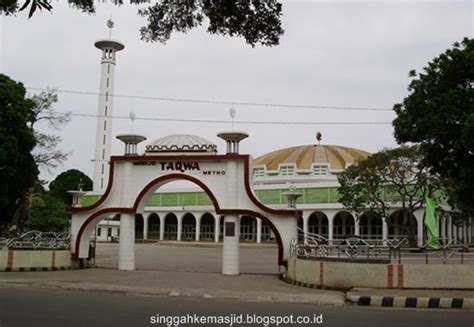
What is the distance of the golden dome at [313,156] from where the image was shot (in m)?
56.0

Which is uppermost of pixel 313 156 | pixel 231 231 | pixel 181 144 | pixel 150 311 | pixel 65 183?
pixel 313 156

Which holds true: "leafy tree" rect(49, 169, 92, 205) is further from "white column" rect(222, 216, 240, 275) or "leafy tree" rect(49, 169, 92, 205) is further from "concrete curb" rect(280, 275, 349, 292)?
"concrete curb" rect(280, 275, 349, 292)

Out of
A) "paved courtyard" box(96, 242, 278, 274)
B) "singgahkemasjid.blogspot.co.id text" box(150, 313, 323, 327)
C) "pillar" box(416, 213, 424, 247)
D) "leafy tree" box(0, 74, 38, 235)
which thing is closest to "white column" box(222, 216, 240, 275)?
"paved courtyard" box(96, 242, 278, 274)

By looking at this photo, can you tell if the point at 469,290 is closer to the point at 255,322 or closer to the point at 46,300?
the point at 255,322

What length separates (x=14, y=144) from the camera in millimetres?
21469

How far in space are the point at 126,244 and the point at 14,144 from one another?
23.6 ft

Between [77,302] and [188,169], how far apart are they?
812 centimetres

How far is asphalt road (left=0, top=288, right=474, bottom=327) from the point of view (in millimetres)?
8297

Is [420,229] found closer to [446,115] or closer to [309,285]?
[446,115]

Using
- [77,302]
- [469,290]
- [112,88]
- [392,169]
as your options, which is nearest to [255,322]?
[77,302]

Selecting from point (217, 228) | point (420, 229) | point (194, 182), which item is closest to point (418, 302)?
point (194, 182)

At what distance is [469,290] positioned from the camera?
41.5 ft

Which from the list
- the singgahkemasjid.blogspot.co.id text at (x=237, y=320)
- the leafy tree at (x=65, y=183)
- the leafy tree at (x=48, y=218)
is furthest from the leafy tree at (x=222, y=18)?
the leafy tree at (x=65, y=183)

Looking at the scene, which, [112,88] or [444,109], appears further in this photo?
[112,88]
